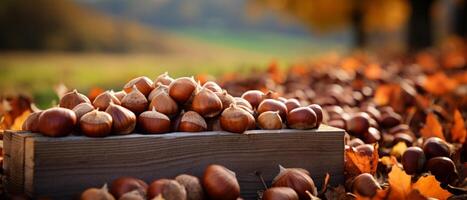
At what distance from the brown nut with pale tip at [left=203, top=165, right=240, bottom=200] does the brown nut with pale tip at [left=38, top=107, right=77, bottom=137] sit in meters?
0.54

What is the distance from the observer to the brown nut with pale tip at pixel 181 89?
265 centimetres

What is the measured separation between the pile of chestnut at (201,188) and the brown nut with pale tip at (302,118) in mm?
265

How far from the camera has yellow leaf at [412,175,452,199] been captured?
8.18 feet

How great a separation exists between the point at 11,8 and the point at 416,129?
20.5 m

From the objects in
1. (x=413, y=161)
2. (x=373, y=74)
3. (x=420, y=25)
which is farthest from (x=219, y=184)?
(x=420, y=25)

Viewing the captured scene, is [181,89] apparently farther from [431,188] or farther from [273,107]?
[431,188]

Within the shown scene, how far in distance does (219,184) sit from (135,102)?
1.89 feet

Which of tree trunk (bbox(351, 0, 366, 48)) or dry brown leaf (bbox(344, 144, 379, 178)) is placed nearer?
dry brown leaf (bbox(344, 144, 379, 178))

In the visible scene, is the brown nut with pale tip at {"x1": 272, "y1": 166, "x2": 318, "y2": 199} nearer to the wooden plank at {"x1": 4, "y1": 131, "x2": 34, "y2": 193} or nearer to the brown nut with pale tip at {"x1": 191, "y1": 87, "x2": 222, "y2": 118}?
the brown nut with pale tip at {"x1": 191, "y1": 87, "x2": 222, "y2": 118}

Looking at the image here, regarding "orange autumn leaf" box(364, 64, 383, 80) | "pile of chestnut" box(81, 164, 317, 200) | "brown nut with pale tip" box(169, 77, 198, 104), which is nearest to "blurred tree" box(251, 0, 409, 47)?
"orange autumn leaf" box(364, 64, 383, 80)

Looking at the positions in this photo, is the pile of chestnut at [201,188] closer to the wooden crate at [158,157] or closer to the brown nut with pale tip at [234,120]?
the wooden crate at [158,157]

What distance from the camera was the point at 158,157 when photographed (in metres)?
2.42

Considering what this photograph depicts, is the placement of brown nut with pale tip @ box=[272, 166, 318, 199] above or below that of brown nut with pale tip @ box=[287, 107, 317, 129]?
below

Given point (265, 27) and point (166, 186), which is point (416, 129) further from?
point (265, 27)
